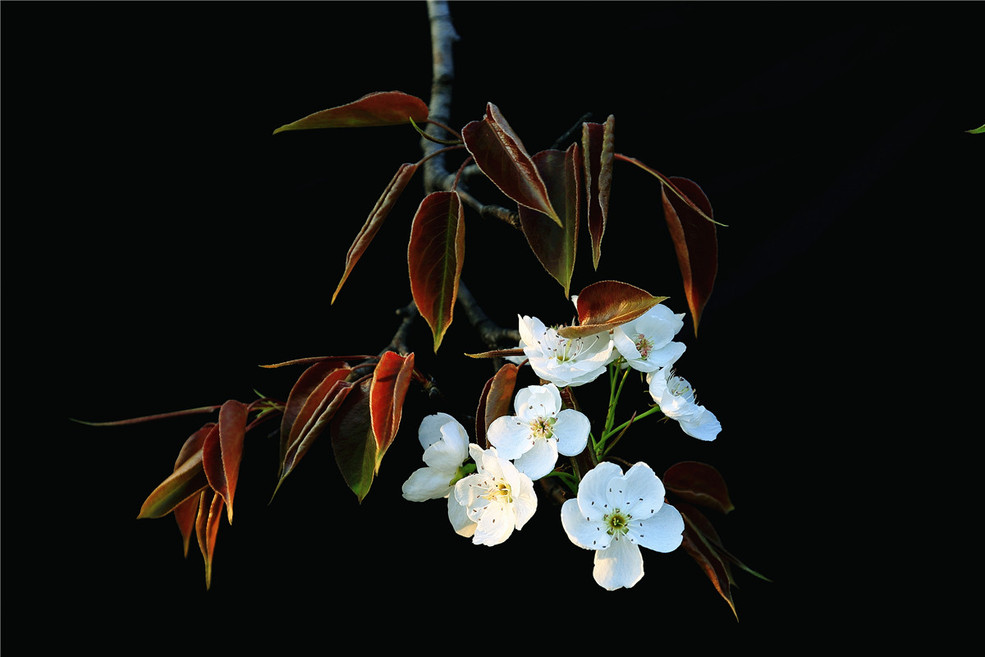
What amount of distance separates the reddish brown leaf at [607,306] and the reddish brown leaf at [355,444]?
220 millimetres

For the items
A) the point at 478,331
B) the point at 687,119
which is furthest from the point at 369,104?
the point at 687,119

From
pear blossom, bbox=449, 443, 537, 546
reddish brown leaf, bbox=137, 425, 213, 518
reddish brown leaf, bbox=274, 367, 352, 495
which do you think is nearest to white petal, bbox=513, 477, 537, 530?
pear blossom, bbox=449, 443, 537, 546

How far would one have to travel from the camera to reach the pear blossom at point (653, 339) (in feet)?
2.56

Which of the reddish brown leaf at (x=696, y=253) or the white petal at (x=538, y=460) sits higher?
the reddish brown leaf at (x=696, y=253)

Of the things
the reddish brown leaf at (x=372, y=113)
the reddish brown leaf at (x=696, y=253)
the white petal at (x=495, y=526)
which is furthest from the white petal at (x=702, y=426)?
the reddish brown leaf at (x=372, y=113)

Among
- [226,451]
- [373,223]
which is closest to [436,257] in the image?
[373,223]

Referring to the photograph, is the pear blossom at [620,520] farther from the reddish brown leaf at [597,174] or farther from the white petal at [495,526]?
the reddish brown leaf at [597,174]

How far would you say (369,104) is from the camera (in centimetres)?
79

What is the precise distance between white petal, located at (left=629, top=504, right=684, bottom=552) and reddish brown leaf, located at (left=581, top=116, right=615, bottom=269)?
0.25 meters

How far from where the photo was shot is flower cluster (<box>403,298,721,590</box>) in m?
0.72

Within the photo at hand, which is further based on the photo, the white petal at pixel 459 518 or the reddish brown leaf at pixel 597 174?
the white petal at pixel 459 518

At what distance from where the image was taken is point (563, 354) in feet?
2.56

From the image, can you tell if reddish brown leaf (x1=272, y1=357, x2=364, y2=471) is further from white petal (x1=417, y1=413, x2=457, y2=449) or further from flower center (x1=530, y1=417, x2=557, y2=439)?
flower center (x1=530, y1=417, x2=557, y2=439)

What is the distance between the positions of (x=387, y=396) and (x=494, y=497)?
0.15 m
